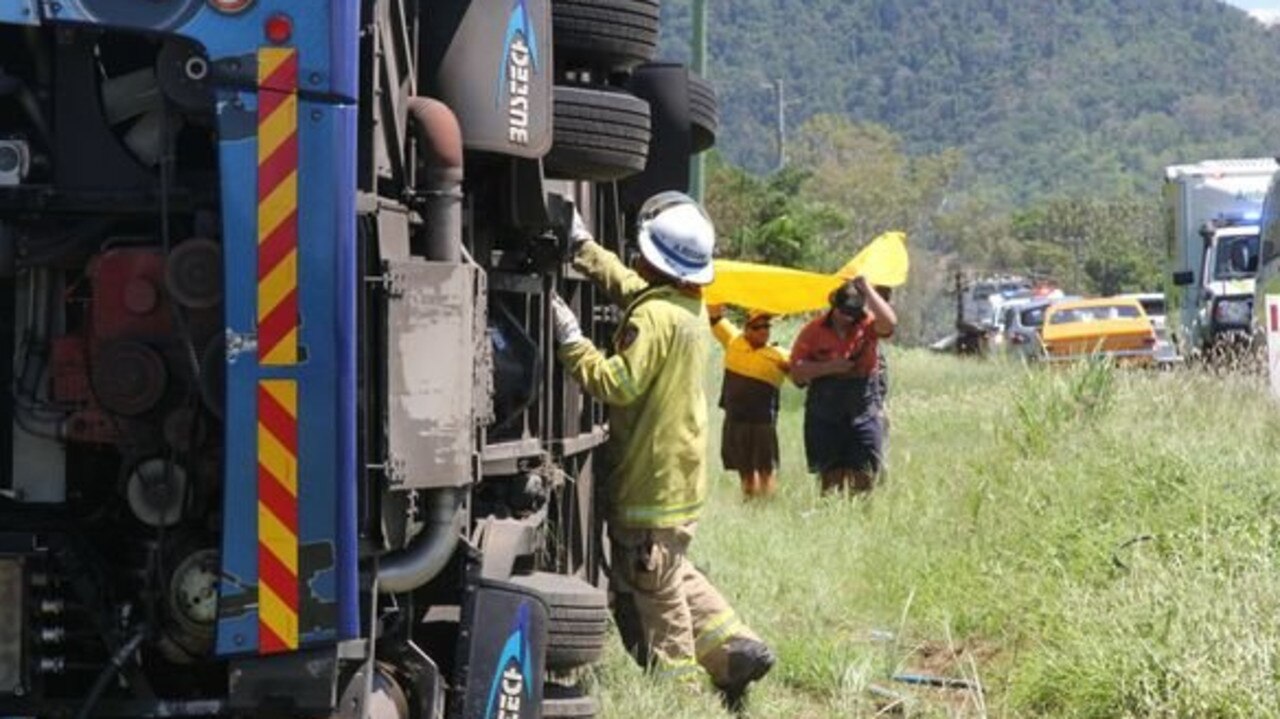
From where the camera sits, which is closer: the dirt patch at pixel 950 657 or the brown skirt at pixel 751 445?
the dirt patch at pixel 950 657

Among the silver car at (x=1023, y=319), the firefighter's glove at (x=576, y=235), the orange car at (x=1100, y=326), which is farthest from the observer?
the silver car at (x=1023, y=319)

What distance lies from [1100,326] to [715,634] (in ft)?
88.6

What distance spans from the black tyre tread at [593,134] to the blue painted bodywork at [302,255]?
183 cm

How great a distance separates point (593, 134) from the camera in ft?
20.3

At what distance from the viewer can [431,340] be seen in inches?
187

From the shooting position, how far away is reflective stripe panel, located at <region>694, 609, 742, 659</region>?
23.8 feet

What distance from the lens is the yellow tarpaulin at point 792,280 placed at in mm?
11453

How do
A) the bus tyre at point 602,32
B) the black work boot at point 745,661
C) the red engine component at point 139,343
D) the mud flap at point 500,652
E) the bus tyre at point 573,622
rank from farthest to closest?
1. the black work boot at point 745,661
2. the bus tyre at point 602,32
3. the bus tyre at point 573,622
4. the mud flap at point 500,652
5. the red engine component at point 139,343

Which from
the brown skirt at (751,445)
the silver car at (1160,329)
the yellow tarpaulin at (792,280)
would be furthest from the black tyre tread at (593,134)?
the silver car at (1160,329)

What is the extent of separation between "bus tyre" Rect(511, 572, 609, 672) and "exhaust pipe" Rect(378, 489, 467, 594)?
→ 2.34ft

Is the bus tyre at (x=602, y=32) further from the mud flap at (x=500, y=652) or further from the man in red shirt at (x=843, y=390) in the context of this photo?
the man in red shirt at (x=843, y=390)

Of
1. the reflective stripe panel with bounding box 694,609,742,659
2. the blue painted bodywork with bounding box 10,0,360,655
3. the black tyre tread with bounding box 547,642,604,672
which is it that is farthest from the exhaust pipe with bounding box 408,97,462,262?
the reflective stripe panel with bounding box 694,609,742,659

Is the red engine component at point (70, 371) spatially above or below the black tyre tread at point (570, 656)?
above

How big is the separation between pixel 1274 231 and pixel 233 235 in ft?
58.5
